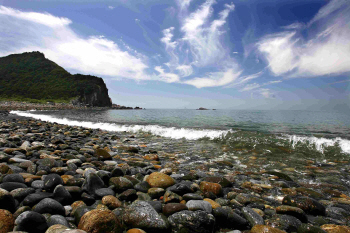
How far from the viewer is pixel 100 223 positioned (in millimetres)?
2359

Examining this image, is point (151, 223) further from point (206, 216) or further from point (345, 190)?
point (345, 190)

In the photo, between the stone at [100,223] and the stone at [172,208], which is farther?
the stone at [172,208]

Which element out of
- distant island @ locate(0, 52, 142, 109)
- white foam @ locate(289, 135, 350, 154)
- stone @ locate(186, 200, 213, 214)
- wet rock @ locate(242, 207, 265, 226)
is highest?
distant island @ locate(0, 52, 142, 109)

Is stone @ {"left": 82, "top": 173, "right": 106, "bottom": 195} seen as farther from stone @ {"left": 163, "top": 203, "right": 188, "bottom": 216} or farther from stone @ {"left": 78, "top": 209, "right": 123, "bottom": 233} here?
stone @ {"left": 163, "top": 203, "right": 188, "bottom": 216}

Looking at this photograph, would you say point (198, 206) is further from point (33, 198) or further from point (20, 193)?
point (20, 193)

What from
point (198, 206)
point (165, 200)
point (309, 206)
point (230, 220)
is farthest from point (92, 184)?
point (309, 206)

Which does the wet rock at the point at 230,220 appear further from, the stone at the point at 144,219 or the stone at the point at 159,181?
the stone at the point at 159,181

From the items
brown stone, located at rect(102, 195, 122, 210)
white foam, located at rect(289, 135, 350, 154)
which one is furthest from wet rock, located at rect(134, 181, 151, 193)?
white foam, located at rect(289, 135, 350, 154)

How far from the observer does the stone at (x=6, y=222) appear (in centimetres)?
218

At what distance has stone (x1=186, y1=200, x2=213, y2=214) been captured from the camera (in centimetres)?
309

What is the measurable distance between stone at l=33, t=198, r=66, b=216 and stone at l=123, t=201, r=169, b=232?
1.10 metres

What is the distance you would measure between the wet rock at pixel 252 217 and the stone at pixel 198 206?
645mm

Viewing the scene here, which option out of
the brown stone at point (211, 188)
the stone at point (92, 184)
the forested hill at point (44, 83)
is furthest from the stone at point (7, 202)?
the forested hill at point (44, 83)

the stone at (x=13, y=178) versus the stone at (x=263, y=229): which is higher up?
the stone at (x=13, y=178)
